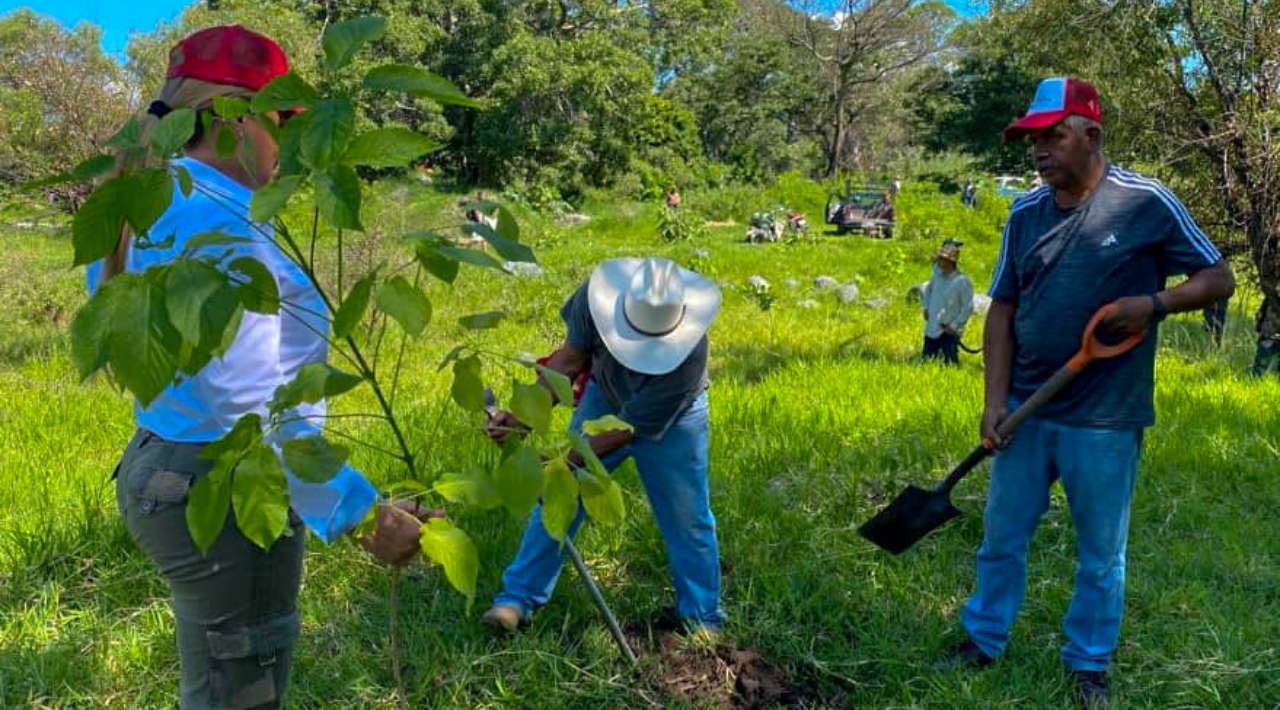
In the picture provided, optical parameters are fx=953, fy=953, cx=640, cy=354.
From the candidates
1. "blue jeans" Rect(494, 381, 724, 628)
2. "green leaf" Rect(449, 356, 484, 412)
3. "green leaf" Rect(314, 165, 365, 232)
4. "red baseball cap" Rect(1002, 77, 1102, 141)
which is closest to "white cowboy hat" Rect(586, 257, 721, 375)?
"blue jeans" Rect(494, 381, 724, 628)

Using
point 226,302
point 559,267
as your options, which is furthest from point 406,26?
point 226,302

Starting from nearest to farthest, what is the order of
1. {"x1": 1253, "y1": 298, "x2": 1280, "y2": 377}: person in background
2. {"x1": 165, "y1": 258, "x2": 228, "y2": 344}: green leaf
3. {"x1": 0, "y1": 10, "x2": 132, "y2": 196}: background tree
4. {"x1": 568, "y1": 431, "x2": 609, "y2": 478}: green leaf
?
{"x1": 165, "y1": 258, "x2": 228, "y2": 344}: green leaf, {"x1": 568, "y1": 431, "x2": 609, "y2": 478}: green leaf, {"x1": 1253, "y1": 298, "x2": 1280, "y2": 377}: person in background, {"x1": 0, "y1": 10, "x2": 132, "y2": 196}: background tree

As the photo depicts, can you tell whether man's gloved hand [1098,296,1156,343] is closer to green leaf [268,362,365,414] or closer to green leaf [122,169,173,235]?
green leaf [268,362,365,414]

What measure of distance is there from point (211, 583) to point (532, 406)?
701 millimetres

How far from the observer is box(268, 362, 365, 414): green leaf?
1.34 metres

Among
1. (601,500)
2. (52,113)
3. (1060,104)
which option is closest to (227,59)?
(601,500)

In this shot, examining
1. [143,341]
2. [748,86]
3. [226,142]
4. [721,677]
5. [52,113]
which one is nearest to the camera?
[143,341]

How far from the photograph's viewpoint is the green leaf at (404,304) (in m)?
1.27

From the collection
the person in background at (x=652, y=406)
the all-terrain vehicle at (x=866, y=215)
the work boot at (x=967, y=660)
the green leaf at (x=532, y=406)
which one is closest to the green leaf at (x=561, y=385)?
the green leaf at (x=532, y=406)

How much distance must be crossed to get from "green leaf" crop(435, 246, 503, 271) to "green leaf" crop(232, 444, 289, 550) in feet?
1.19

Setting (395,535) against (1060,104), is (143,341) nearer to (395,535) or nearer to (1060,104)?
(395,535)

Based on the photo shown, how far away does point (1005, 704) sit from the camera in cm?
271

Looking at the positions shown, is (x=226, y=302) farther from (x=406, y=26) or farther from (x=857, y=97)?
(x=857, y=97)

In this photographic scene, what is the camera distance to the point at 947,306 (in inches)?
285
